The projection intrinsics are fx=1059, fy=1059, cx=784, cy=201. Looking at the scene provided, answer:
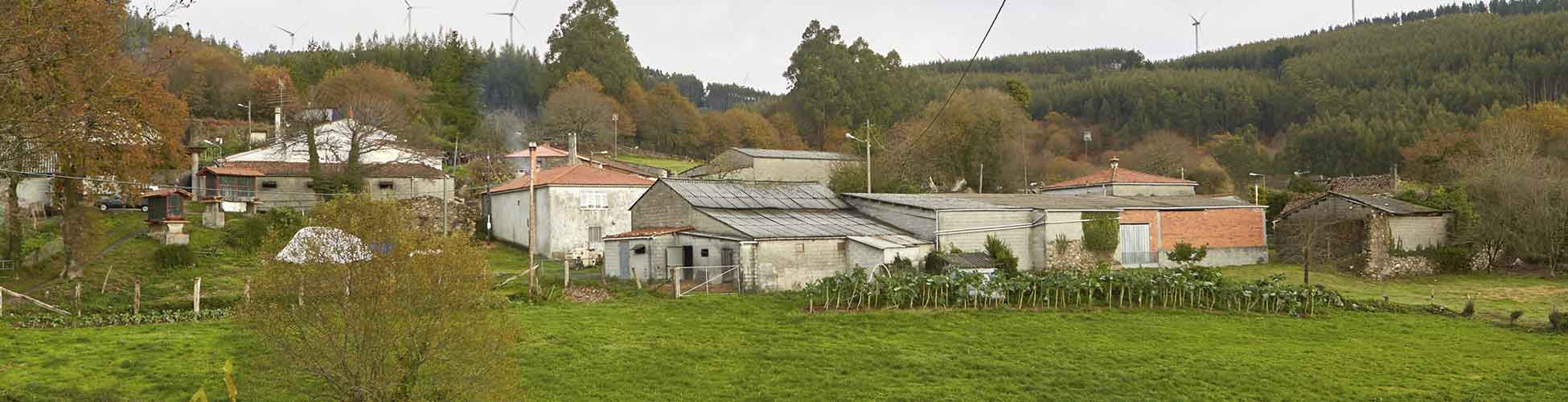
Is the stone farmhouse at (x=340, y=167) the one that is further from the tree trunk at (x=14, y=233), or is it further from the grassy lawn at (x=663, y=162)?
the grassy lawn at (x=663, y=162)

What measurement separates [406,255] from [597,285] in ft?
59.7

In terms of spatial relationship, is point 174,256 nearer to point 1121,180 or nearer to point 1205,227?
point 1205,227

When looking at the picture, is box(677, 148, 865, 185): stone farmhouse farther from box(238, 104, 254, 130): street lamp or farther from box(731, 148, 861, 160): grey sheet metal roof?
box(238, 104, 254, 130): street lamp

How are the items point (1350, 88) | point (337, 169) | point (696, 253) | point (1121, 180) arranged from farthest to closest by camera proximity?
point (1350, 88)
point (1121, 180)
point (337, 169)
point (696, 253)

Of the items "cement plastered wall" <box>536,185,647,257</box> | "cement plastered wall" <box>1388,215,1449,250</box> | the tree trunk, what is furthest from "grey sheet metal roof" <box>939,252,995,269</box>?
the tree trunk

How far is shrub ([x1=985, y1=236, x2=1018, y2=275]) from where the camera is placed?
3325cm

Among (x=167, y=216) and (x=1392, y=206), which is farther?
(x=1392, y=206)

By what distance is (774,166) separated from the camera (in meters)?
57.9

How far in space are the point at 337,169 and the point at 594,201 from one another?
13.6 meters

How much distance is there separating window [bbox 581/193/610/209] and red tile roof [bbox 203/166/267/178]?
49.1 ft

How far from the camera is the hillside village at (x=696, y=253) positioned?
42.6 feet

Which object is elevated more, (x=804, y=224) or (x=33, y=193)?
(x=33, y=193)

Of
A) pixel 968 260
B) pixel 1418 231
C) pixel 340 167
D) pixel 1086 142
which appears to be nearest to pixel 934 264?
pixel 968 260

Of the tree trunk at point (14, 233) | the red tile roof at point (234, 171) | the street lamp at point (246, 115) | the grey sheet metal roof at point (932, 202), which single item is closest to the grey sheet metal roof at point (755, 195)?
the grey sheet metal roof at point (932, 202)
